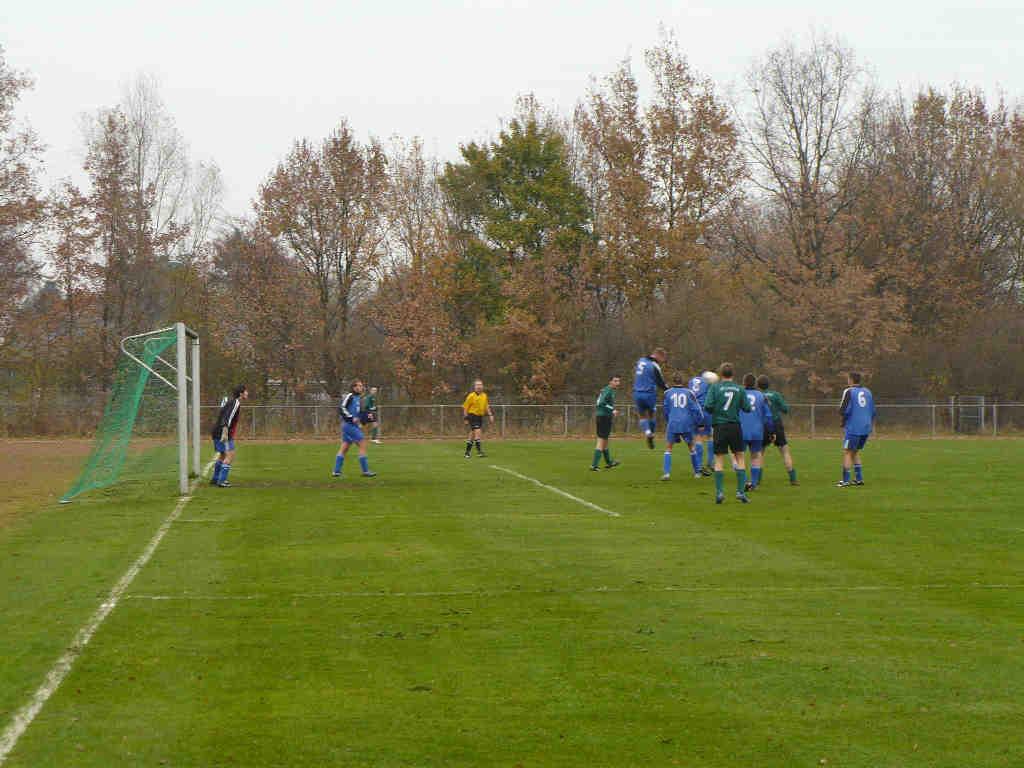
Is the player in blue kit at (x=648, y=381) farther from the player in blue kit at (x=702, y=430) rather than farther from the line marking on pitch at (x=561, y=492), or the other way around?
the line marking on pitch at (x=561, y=492)

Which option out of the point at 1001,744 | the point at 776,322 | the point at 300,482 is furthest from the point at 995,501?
the point at 776,322

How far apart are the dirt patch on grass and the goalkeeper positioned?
2.69m

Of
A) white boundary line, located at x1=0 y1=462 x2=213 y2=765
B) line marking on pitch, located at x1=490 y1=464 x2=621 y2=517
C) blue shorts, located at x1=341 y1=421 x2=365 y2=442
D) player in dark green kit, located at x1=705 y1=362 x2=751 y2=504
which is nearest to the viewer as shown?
white boundary line, located at x1=0 y1=462 x2=213 y2=765

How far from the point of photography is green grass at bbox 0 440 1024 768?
19.0ft

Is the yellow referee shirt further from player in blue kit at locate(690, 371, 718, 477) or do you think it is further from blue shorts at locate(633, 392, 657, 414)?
player in blue kit at locate(690, 371, 718, 477)

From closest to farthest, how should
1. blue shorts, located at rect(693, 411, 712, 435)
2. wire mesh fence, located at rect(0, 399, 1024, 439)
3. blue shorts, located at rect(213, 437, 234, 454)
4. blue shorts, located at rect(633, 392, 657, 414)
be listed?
blue shorts, located at rect(213, 437, 234, 454) → blue shorts, located at rect(693, 411, 712, 435) → blue shorts, located at rect(633, 392, 657, 414) → wire mesh fence, located at rect(0, 399, 1024, 439)

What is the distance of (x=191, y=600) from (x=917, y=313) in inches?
1901

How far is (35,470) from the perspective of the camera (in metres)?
27.4

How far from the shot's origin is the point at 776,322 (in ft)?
165

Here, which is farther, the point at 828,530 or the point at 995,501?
the point at 995,501

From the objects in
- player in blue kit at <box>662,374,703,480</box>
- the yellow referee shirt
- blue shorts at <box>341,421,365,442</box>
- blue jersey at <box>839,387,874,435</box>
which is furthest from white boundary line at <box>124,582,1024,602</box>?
the yellow referee shirt

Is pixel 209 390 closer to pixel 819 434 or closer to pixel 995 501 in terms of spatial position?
pixel 819 434

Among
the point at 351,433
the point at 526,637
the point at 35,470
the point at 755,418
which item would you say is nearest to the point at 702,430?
the point at 755,418

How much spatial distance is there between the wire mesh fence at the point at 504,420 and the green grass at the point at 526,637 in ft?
91.7
